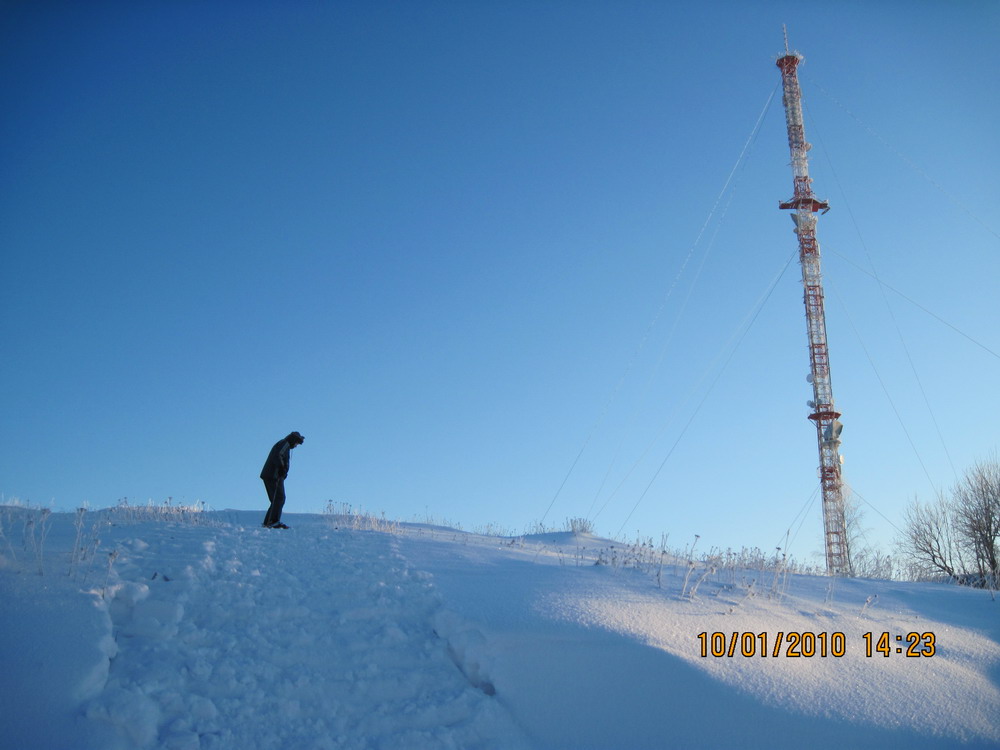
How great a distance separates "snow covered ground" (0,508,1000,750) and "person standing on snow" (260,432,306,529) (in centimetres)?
378

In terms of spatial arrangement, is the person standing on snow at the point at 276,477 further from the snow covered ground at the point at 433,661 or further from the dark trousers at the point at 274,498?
the snow covered ground at the point at 433,661

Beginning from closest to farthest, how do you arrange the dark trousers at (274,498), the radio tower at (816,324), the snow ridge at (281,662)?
the snow ridge at (281,662) → the dark trousers at (274,498) → the radio tower at (816,324)

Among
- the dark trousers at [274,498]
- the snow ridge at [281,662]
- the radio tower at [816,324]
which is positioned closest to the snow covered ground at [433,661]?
the snow ridge at [281,662]

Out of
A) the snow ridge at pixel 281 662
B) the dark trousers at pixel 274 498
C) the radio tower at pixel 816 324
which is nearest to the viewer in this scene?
the snow ridge at pixel 281 662

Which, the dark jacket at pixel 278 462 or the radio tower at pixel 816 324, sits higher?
the radio tower at pixel 816 324

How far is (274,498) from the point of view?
12789mm

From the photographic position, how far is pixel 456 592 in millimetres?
7902

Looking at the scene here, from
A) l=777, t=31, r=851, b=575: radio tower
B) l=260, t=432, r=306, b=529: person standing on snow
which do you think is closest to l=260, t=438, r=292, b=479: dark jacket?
l=260, t=432, r=306, b=529: person standing on snow

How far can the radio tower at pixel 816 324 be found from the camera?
72.9 feet

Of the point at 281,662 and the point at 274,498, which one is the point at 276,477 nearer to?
the point at 274,498

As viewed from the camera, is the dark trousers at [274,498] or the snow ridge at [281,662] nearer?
the snow ridge at [281,662]

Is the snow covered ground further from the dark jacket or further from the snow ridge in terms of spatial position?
the dark jacket

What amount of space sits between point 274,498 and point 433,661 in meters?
7.06

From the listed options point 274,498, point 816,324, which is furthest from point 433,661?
point 816,324
